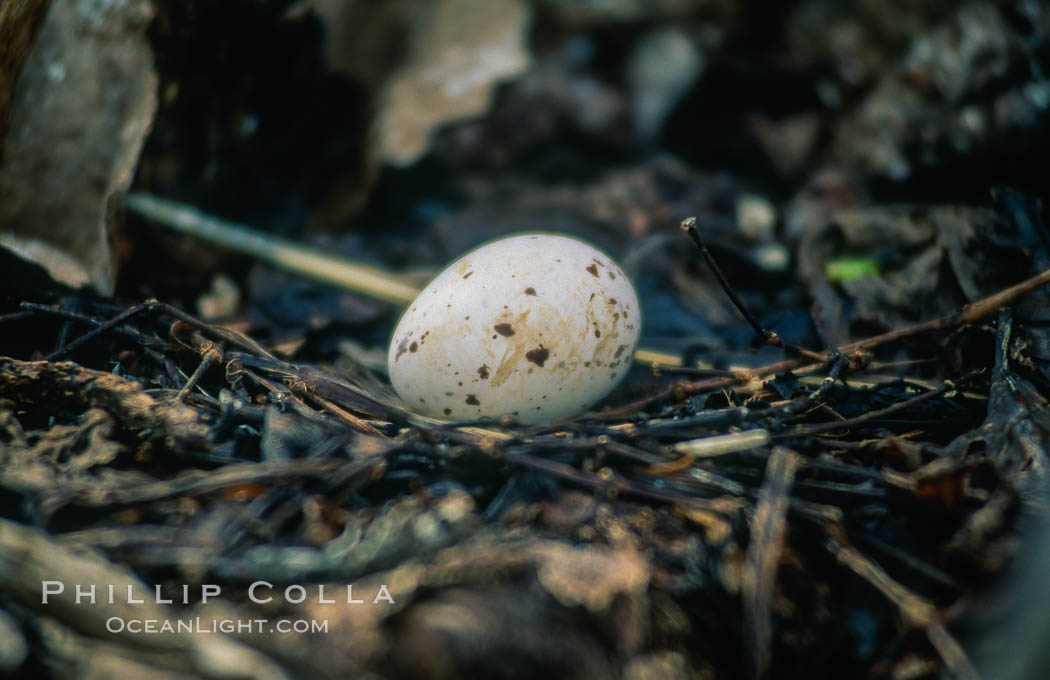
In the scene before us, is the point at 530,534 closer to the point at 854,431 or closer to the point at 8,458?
the point at 854,431

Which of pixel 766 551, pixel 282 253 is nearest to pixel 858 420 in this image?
pixel 766 551

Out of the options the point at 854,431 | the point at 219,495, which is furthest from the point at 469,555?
the point at 854,431

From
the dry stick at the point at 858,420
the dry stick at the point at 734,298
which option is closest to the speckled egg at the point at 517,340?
the dry stick at the point at 734,298

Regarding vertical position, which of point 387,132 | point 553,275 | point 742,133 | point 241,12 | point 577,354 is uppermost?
point 742,133

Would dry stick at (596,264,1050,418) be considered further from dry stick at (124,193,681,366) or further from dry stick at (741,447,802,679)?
dry stick at (124,193,681,366)

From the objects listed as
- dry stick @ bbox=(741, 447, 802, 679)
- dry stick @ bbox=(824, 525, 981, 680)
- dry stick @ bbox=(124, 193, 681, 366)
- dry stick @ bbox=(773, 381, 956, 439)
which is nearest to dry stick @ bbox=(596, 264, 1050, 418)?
dry stick @ bbox=(773, 381, 956, 439)

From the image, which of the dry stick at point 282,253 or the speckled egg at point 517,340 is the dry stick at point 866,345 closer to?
the speckled egg at point 517,340

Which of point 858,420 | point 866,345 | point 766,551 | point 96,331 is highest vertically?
point 866,345

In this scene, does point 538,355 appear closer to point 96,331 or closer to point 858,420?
point 858,420
